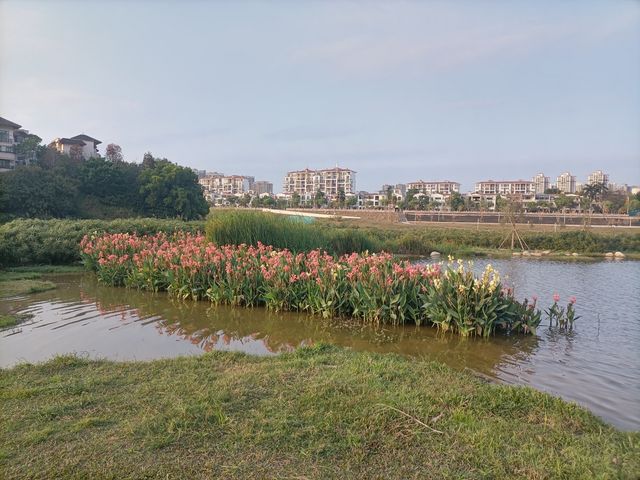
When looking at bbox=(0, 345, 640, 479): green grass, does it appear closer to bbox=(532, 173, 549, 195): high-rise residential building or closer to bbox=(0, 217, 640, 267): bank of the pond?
bbox=(0, 217, 640, 267): bank of the pond

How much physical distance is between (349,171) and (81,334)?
13828cm

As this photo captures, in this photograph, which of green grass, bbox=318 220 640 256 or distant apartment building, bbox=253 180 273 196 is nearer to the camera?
green grass, bbox=318 220 640 256

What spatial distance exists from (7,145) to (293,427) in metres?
52.0

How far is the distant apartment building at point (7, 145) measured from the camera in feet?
145

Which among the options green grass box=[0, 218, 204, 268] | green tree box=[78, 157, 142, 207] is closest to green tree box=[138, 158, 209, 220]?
green tree box=[78, 157, 142, 207]

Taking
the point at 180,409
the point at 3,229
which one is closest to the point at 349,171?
the point at 3,229

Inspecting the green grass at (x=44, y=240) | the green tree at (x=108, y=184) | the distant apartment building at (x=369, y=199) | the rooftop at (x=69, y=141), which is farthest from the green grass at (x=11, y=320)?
the distant apartment building at (x=369, y=199)

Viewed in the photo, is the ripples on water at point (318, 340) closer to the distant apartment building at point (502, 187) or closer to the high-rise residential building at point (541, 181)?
the distant apartment building at point (502, 187)

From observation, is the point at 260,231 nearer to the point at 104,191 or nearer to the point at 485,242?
the point at 485,242

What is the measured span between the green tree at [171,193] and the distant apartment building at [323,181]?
105543mm

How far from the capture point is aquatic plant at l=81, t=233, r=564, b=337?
23.5ft

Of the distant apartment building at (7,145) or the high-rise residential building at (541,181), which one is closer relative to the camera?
the distant apartment building at (7,145)

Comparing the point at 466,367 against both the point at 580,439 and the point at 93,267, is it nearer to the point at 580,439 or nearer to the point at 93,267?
the point at 580,439

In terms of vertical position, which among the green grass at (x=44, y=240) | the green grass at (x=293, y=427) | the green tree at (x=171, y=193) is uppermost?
the green tree at (x=171, y=193)
